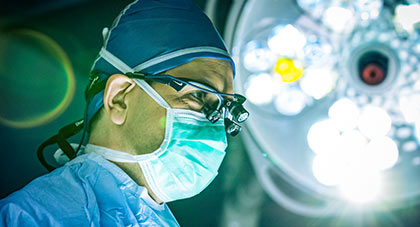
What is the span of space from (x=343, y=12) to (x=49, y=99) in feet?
4.89

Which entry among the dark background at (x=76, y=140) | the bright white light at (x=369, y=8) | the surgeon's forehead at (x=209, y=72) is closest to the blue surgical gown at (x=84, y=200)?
the surgeon's forehead at (x=209, y=72)

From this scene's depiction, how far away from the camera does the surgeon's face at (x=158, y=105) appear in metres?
1.18

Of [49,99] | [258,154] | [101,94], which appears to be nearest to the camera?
[101,94]

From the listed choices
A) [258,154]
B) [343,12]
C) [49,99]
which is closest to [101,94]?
[49,99]

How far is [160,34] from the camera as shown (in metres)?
1.27

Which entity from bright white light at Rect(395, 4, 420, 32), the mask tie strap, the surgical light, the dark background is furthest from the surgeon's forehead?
bright white light at Rect(395, 4, 420, 32)

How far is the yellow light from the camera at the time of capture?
1866mm

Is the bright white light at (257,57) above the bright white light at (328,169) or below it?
above

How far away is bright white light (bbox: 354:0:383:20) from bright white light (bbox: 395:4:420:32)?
0.09 meters

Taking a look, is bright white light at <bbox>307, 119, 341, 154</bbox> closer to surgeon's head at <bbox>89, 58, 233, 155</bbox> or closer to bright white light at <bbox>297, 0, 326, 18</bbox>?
bright white light at <bbox>297, 0, 326, 18</bbox>

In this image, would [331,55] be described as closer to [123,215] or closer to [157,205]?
[157,205]

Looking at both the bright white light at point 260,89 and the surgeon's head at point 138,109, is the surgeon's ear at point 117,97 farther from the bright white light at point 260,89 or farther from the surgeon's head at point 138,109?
the bright white light at point 260,89

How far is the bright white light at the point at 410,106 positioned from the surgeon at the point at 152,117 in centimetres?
98

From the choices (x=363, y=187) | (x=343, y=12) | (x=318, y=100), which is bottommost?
(x=363, y=187)
